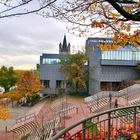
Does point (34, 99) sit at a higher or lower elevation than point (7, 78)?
lower

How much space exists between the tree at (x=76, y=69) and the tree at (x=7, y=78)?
1537 centimetres

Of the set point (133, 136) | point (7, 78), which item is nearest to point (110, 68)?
point (7, 78)

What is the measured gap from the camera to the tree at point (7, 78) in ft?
213

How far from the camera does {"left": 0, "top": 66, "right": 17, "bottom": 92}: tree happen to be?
6500 cm

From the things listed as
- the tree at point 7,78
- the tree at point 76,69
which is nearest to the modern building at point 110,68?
the tree at point 76,69

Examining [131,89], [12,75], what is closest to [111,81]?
[131,89]

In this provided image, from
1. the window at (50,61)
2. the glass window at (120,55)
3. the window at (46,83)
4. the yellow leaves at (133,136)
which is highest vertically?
the glass window at (120,55)

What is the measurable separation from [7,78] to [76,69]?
19225 millimetres

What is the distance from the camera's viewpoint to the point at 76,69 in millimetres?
51781

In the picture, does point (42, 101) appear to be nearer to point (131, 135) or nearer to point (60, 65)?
point (60, 65)

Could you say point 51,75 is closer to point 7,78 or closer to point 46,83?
point 46,83

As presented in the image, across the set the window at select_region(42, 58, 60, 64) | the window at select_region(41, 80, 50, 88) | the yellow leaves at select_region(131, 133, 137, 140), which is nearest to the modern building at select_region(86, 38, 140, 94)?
the window at select_region(42, 58, 60, 64)

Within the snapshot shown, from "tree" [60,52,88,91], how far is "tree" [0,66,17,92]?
1537 cm

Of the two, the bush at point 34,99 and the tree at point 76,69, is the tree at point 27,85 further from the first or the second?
the tree at point 76,69
